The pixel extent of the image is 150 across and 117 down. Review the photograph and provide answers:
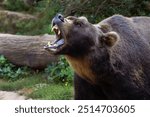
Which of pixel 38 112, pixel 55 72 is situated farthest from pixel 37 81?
pixel 38 112

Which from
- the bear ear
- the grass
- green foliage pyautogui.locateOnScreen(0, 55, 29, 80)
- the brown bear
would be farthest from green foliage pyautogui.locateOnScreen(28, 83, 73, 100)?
the bear ear

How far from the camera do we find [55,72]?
368 inches

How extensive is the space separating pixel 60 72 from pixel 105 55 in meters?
3.41

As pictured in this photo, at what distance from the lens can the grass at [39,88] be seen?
27.8 feet

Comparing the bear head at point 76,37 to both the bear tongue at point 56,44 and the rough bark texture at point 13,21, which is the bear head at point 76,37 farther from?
the rough bark texture at point 13,21

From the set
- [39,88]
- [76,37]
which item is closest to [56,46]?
[76,37]

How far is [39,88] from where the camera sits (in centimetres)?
A: 895

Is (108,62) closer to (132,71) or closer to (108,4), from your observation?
(132,71)

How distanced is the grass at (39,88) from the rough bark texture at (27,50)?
301 millimetres

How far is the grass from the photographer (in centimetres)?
848

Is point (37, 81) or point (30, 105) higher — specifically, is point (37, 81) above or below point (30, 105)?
below

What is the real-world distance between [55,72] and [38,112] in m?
4.41

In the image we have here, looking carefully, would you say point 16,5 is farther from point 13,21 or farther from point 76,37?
point 76,37

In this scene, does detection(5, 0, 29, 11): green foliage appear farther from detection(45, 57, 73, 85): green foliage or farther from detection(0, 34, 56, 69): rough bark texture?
detection(45, 57, 73, 85): green foliage
